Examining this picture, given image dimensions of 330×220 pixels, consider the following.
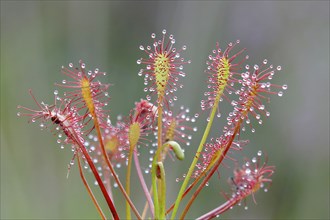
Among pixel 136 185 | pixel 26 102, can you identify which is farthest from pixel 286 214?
pixel 26 102

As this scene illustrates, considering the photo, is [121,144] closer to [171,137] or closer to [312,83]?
Result: [171,137]

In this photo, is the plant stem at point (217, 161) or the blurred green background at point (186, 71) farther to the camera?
the blurred green background at point (186, 71)

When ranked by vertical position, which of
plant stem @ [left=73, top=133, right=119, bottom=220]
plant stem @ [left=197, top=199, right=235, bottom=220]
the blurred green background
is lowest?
plant stem @ [left=197, top=199, right=235, bottom=220]

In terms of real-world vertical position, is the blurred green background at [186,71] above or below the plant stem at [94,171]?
above

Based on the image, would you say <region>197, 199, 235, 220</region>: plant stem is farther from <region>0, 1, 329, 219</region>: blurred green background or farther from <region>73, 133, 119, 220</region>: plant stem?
<region>0, 1, 329, 219</region>: blurred green background

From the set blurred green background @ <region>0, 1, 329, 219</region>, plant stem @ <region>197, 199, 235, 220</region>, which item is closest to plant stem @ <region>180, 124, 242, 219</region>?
plant stem @ <region>197, 199, 235, 220</region>

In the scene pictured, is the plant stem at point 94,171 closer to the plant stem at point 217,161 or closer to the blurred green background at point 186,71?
the plant stem at point 217,161

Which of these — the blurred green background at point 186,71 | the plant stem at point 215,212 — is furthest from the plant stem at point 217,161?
the blurred green background at point 186,71

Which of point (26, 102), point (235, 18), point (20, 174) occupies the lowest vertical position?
point (20, 174)
